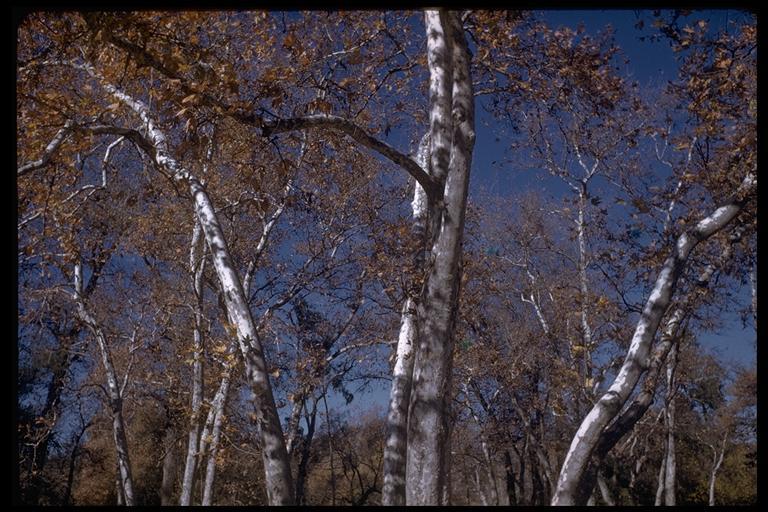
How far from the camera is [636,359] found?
18.2 ft

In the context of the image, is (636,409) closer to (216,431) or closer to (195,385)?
(216,431)

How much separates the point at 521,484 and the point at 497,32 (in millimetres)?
15766

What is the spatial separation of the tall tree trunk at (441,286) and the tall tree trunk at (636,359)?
1.15 meters

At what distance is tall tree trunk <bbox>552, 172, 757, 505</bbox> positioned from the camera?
522 cm

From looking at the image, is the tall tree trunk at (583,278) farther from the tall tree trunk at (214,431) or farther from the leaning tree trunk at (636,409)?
the leaning tree trunk at (636,409)

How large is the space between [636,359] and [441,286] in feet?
5.98

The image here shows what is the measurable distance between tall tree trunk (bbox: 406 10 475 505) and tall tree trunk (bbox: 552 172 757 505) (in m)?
1.15

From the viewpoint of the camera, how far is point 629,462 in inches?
805

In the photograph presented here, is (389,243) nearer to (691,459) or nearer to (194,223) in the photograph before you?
(194,223)

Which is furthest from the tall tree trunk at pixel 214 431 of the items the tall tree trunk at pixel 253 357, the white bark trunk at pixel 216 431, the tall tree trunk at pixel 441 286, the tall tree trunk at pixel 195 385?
the tall tree trunk at pixel 441 286

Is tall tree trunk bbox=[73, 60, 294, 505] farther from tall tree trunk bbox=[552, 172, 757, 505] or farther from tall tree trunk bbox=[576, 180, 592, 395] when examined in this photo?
tall tree trunk bbox=[576, 180, 592, 395]

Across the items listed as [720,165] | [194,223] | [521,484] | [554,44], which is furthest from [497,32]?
[521,484]

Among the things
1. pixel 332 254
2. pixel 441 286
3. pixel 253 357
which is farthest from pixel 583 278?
pixel 253 357

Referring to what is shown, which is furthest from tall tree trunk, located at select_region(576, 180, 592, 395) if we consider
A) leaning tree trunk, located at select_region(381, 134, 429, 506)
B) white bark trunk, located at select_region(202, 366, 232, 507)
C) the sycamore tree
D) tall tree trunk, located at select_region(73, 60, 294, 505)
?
tall tree trunk, located at select_region(73, 60, 294, 505)
